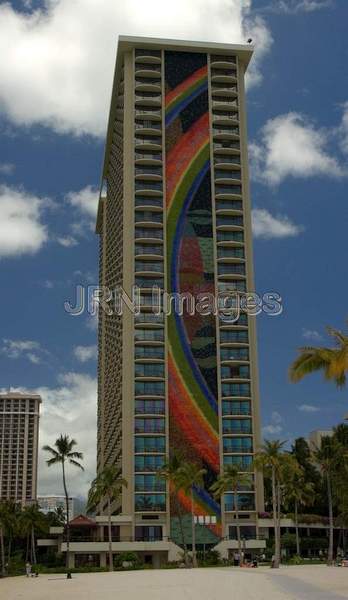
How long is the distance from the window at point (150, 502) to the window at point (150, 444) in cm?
574

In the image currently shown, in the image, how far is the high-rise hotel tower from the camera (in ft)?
339

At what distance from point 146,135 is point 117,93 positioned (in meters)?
15.2

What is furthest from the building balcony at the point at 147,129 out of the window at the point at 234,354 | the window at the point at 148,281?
the window at the point at 234,354

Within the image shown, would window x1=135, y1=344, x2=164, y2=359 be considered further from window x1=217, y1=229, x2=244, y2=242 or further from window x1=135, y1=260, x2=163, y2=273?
window x1=217, y1=229, x2=244, y2=242

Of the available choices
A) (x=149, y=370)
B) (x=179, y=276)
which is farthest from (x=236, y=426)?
(x=179, y=276)

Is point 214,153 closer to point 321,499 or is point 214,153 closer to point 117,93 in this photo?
point 117,93

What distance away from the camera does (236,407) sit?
354ft

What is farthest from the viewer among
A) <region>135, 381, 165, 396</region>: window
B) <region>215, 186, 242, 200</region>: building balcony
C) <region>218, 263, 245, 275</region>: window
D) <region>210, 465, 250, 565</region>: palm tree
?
<region>215, 186, 242, 200</region>: building balcony

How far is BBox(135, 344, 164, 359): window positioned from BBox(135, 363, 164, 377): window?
3.85 feet

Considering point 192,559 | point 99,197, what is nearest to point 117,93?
point 99,197

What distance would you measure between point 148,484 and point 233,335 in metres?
24.3

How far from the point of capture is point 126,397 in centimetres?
10550

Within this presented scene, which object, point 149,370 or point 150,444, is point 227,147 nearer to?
point 149,370

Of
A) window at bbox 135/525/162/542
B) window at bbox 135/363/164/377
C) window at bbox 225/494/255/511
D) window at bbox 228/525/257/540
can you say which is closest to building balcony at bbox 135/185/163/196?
window at bbox 135/363/164/377
